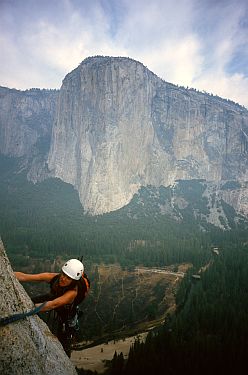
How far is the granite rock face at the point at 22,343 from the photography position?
5.09 metres

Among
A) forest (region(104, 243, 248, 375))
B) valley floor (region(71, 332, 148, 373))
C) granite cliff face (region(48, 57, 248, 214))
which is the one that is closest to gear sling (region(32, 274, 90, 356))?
forest (region(104, 243, 248, 375))

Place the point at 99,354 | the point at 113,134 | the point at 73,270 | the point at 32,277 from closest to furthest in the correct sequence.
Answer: the point at 32,277 → the point at 73,270 → the point at 99,354 → the point at 113,134

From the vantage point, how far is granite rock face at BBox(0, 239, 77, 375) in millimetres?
5094

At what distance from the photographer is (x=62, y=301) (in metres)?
6.55

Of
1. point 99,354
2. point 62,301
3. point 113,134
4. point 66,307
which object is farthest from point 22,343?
point 113,134

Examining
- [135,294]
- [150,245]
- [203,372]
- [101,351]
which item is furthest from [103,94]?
[203,372]

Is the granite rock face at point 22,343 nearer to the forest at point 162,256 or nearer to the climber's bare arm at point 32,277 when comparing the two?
the climber's bare arm at point 32,277

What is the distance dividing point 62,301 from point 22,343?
1276 millimetres

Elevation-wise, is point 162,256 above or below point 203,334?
above

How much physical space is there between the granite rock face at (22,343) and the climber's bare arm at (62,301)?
1.15 ft

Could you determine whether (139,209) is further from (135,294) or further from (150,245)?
(135,294)

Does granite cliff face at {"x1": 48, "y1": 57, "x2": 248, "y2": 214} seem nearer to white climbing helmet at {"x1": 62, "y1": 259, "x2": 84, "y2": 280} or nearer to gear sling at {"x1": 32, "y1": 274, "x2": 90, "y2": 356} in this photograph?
gear sling at {"x1": 32, "y1": 274, "x2": 90, "y2": 356}

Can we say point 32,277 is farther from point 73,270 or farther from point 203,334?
→ point 203,334

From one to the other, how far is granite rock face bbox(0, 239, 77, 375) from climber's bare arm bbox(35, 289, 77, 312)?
35 cm
